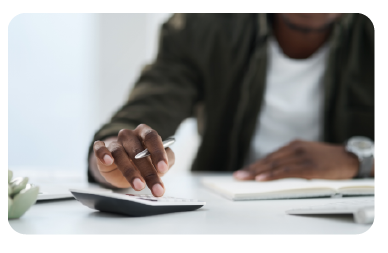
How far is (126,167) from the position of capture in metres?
0.34

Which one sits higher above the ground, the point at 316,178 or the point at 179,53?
the point at 179,53

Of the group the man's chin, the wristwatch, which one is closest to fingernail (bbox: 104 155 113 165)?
the wristwatch

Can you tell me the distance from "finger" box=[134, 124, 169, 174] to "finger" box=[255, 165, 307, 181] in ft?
0.89

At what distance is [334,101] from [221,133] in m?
0.30

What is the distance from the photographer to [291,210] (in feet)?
1.13

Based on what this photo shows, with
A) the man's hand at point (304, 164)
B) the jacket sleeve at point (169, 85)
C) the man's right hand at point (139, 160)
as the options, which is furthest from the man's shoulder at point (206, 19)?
the man's right hand at point (139, 160)

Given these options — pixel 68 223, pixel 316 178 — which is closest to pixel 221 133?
pixel 316 178

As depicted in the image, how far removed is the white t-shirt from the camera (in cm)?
85

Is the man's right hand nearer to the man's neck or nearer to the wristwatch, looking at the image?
the wristwatch

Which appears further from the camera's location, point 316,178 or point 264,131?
point 264,131
